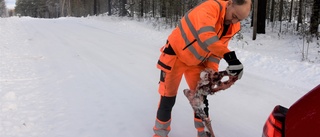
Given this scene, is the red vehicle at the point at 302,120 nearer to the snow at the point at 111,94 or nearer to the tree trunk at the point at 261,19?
the snow at the point at 111,94

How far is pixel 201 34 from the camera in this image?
2.34 meters

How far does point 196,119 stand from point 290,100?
6.95 feet

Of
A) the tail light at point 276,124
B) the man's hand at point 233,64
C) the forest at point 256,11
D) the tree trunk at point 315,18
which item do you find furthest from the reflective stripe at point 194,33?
the tree trunk at point 315,18

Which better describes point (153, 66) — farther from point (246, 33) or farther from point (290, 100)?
point (246, 33)

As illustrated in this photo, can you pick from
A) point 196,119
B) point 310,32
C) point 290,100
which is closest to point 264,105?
point 290,100

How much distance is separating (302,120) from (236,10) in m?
1.15

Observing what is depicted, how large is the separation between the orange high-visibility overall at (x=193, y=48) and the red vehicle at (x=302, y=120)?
80cm

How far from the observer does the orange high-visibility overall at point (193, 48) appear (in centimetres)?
234

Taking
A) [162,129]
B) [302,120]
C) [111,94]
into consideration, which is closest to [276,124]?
[302,120]

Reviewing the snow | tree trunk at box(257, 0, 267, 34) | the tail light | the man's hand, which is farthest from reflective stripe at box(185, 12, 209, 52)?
tree trunk at box(257, 0, 267, 34)

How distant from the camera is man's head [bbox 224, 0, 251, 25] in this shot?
2.31m

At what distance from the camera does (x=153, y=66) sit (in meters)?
6.62

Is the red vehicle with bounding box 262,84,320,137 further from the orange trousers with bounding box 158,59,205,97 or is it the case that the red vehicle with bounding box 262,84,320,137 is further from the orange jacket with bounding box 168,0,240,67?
the orange trousers with bounding box 158,59,205,97

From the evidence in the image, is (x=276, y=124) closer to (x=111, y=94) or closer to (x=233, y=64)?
(x=233, y=64)
